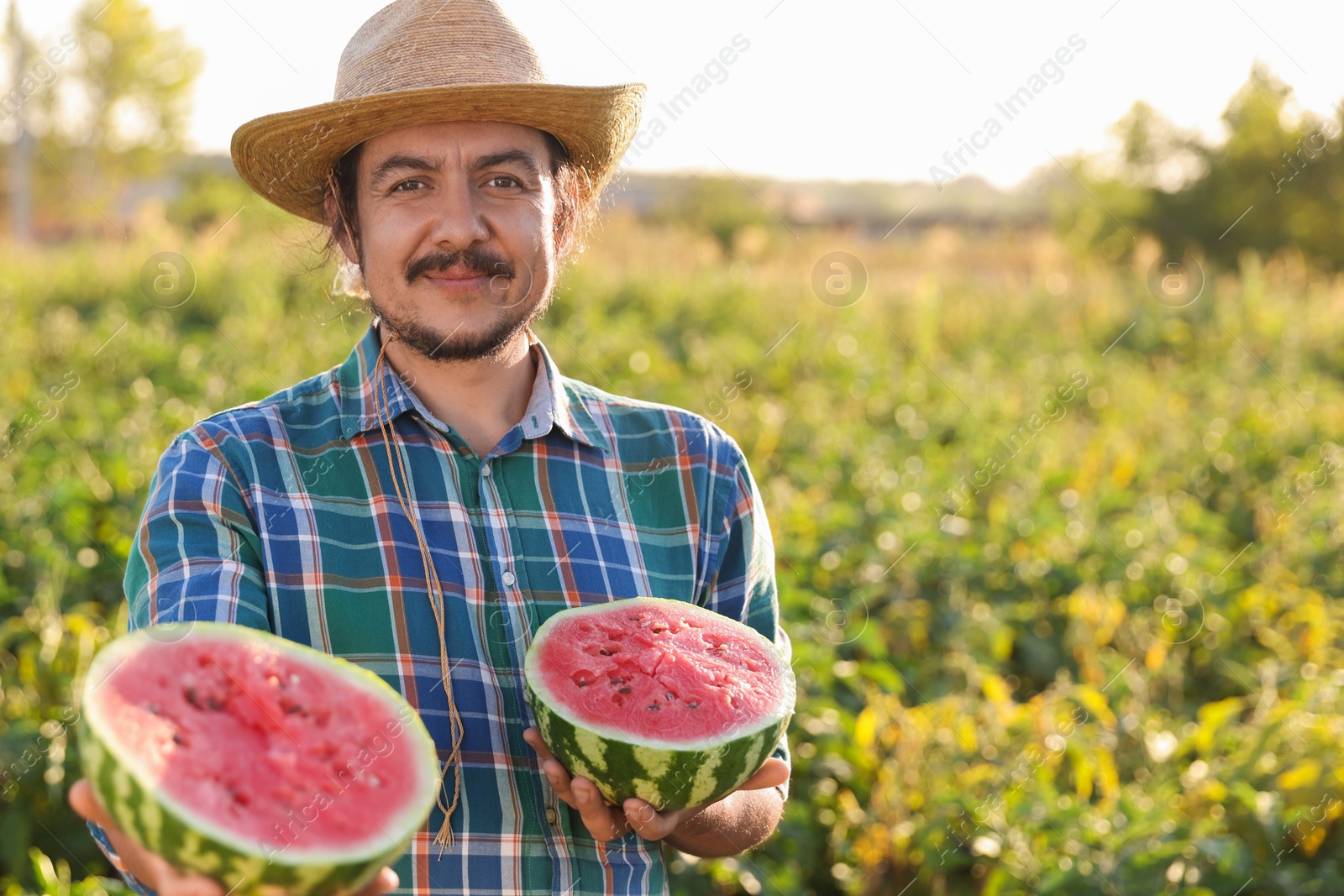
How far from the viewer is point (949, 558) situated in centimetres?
512

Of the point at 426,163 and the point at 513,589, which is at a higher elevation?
the point at 426,163

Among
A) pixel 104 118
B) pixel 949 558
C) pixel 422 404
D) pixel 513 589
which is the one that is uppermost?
pixel 422 404

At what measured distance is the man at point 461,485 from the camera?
1880 mm

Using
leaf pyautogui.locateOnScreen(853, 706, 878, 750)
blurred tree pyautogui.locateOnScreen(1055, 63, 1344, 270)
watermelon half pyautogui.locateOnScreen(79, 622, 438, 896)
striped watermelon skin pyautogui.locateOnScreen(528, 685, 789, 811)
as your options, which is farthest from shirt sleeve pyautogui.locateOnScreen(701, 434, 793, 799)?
blurred tree pyautogui.locateOnScreen(1055, 63, 1344, 270)

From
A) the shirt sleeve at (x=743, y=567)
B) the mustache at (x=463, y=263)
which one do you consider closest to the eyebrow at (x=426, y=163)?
the mustache at (x=463, y=263)

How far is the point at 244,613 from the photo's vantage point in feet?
5.85

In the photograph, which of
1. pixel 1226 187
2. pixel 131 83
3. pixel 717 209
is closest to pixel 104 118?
pixel 131 83

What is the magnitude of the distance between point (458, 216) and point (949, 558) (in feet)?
11.9

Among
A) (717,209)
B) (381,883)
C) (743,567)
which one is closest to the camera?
(381,883)

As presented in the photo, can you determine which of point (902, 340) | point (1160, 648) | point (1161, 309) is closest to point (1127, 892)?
point (1160, 648)

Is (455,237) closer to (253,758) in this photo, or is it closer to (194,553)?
(194,553)

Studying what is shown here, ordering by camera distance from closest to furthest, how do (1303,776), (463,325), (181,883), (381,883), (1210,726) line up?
(181,883)
(381,883)
(463,325)
(1303,776)
(1210,726)

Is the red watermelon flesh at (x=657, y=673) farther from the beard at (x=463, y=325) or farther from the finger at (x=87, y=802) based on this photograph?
the finger at (x=87, y=802)

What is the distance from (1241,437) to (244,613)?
738 centimetres
